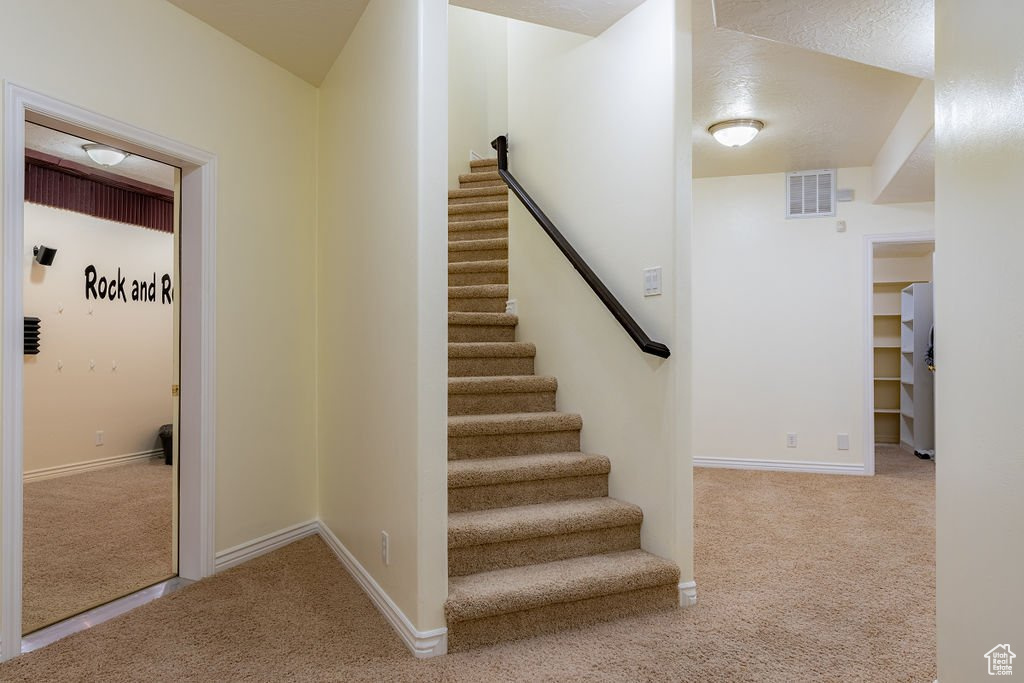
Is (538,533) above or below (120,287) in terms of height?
below

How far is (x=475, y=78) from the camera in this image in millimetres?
5891

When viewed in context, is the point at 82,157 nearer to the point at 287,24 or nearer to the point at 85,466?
the point at 85,466

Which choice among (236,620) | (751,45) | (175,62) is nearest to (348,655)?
(236,620)

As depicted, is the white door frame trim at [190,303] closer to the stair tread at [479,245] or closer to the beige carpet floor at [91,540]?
the beige carpet floor at [91,540]

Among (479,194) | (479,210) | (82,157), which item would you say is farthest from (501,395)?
(82,157)

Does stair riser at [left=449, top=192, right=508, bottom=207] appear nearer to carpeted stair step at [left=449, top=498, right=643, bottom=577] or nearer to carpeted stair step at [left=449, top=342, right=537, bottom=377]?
carpeted stair step at [left=449, top=342, right=537, bottom=377]

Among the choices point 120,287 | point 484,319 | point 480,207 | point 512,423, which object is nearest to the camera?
point 512,423

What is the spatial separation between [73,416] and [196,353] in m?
3.36

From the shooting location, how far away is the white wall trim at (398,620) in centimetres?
206

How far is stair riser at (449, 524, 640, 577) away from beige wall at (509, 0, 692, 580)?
0.42 ft

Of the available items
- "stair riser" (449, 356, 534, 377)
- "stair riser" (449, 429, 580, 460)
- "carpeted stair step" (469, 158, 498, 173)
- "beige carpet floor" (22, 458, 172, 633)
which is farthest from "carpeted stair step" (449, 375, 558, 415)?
"carpeted stair step" (469, 158, 498, 173)

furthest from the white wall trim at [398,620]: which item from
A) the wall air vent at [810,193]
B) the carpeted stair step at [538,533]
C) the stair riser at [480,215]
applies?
the wall air vent at [810,193]

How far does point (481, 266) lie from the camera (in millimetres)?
4109

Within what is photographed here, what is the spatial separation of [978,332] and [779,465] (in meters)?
3.96
